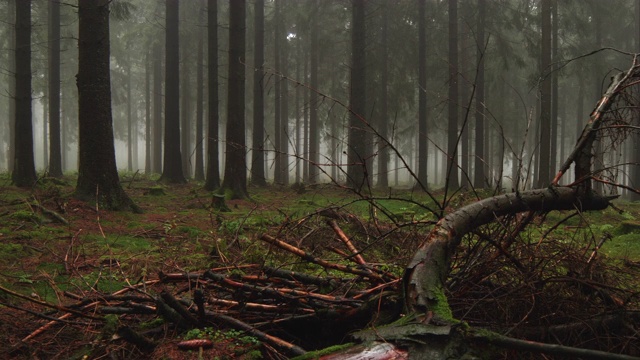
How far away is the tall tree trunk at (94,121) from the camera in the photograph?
31.5ft

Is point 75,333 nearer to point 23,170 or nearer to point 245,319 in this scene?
point 245,319

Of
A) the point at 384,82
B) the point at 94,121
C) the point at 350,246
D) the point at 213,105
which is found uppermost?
the point at 384,82

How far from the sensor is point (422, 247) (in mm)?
2980

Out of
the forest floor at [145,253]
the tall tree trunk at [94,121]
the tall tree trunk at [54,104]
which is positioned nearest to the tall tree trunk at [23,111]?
the forest floor at [145,253]

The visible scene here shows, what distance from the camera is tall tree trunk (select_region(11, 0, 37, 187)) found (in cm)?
1286

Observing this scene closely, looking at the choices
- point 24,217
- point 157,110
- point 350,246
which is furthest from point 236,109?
point 157,110

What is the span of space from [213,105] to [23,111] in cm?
547

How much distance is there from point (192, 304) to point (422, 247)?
1718 mm

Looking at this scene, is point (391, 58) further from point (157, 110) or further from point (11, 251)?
point (11, 251)

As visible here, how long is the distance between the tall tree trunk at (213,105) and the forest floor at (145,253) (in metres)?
2.59

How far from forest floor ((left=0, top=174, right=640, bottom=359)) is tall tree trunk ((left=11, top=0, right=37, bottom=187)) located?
694 mm

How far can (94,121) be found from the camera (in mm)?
9648

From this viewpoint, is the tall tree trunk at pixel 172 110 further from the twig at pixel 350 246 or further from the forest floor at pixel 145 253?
the twig at pixel 350 246

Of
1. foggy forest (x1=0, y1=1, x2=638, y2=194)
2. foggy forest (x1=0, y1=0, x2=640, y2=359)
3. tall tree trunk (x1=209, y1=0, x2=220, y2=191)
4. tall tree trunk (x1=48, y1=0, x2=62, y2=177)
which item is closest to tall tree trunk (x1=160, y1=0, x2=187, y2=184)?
foggy forest (x1=0, y1=0, x2=640, y2=359)
